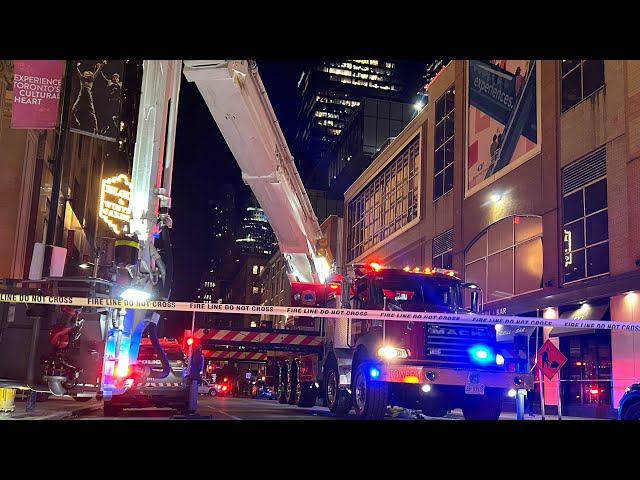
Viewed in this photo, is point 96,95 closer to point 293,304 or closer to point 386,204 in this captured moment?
point 293,304

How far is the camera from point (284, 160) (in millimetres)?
14180

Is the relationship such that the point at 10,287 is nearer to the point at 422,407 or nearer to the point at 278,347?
the point at 422,407

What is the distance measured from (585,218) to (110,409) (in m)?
16.8

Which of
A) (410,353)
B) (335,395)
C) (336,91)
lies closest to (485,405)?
(410,353)

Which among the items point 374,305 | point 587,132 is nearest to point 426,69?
point 587,132

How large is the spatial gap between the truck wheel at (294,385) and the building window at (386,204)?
2118 cm

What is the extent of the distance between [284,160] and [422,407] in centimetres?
584

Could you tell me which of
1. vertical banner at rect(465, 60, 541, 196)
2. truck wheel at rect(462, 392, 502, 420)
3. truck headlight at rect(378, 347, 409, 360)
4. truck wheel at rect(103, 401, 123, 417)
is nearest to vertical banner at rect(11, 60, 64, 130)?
truck wheel at rect(103, 401, 123, 417)

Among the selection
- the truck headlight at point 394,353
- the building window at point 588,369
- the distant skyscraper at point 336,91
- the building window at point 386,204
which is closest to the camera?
the truck headlight at point 394,353

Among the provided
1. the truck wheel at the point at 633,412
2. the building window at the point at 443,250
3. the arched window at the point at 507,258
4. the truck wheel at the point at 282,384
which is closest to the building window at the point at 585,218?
the arched window at the point at 507,258

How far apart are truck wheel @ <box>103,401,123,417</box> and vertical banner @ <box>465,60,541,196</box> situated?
19.0 metres

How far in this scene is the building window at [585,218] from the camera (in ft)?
72.0

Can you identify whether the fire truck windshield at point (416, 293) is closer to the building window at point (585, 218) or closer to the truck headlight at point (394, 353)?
the truck headlight at point (394, 353)
